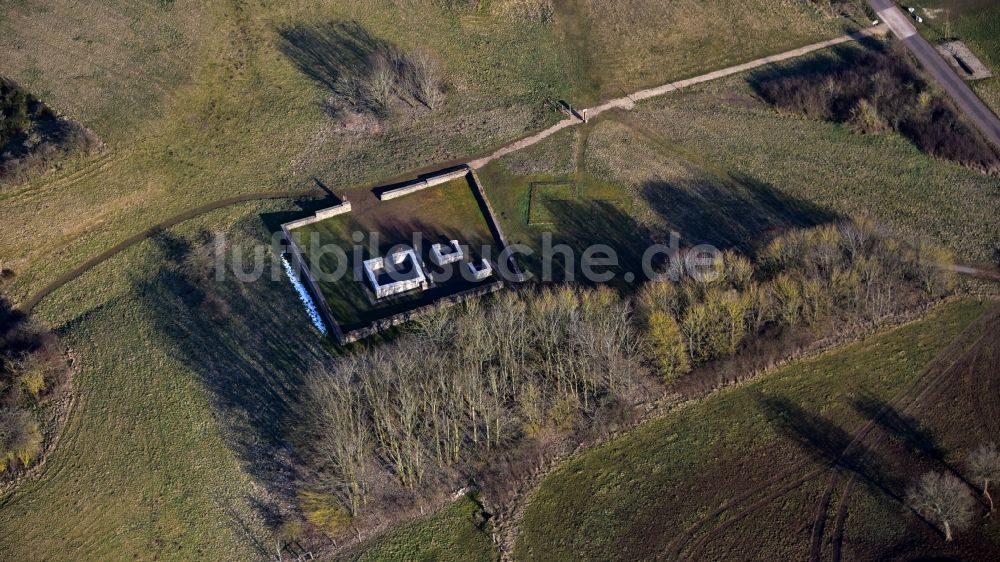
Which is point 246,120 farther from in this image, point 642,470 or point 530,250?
point 642,470

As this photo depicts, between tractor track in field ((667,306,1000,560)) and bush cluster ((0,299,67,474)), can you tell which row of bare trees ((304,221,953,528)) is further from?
bush cluster ((0,299,67,474))

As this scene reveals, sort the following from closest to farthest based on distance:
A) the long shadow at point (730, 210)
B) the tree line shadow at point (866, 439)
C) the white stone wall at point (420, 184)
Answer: the tree line shadow at point (866, 439)
the long shadow at point (730, 210)
the white stone wall at point (420, 184)

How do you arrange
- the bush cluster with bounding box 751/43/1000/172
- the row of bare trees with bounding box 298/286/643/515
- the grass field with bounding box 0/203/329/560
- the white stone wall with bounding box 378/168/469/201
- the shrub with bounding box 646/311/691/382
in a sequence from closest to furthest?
1. the grass field with bounding box 0/203/329/560
2. the row of bare trees with bounding box 298/286/643/515
3. the shrub with bounding box 646/311/691/382
4. the white stone wall with bounding box 378/168/469/201
5. the bush cluster with bounding box 751/43/1000/172

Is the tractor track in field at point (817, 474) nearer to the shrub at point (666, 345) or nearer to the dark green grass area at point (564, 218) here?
the shrub at point (666, 345)

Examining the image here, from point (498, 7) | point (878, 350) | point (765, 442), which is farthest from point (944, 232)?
point (498, 7)

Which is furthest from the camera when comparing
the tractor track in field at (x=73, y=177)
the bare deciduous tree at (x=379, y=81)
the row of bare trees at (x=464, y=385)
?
the bare deciduous tree at (x=379, y=81)

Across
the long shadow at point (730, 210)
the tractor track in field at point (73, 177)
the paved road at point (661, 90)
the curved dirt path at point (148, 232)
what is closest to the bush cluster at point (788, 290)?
the long shadow at point (730, 210)

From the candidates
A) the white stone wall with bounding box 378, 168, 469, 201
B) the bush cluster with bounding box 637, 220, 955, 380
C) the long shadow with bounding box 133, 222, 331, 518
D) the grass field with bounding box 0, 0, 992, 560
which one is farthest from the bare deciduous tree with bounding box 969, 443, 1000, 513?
the white stone wall with bounding box 378, 168, 469, 201
